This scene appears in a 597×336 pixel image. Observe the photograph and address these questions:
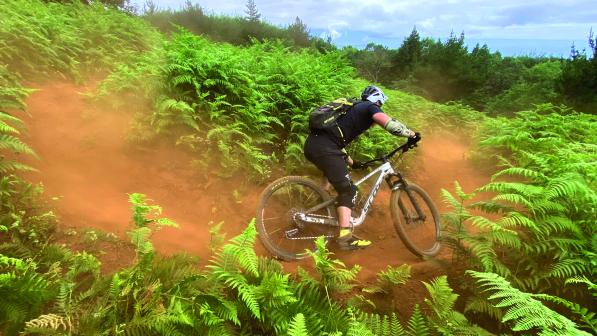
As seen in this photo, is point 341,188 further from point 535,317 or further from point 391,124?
point 535,317

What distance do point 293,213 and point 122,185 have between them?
3.04m

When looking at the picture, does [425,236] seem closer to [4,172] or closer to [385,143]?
[385,143]

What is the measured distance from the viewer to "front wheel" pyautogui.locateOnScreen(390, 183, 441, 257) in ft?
19.4

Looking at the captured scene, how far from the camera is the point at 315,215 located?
18.7 feet

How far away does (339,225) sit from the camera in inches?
223

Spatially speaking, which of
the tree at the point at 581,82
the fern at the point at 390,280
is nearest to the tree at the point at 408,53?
the tree at the point at 581,82

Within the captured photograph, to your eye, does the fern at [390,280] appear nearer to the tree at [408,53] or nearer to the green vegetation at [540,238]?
the green vegetation at [540,238]

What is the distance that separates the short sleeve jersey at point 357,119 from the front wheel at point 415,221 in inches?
52.2

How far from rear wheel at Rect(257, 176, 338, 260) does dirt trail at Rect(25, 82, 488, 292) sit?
559mm

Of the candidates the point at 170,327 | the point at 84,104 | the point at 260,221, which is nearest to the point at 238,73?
the point at 84,104

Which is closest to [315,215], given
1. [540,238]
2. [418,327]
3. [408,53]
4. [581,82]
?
[418,327]

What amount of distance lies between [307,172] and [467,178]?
521cm

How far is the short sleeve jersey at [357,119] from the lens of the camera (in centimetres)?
552

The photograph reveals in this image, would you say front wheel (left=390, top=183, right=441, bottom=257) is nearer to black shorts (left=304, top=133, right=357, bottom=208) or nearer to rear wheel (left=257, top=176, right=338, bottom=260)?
black shorts (left=304, top=133, right=357, bottom=208)
